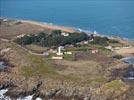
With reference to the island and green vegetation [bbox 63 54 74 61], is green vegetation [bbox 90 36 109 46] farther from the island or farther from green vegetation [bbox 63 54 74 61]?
green vegetation [bbox 63 54 74 61]

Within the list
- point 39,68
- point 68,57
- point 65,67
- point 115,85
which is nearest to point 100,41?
point 68,57

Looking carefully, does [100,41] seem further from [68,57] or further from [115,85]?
[115,85]

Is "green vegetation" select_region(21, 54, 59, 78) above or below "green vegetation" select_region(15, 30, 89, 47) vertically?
below

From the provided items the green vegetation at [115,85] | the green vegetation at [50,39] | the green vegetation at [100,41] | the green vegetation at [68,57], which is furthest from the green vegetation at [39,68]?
the green vegetation at [100,41]

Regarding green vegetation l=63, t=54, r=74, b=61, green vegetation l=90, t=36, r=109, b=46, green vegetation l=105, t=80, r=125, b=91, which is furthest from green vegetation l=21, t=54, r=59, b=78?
green vegetation l=90, t=36, r=109, b=46

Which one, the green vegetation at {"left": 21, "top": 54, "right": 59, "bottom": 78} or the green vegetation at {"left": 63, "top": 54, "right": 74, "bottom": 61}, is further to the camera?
the green vegetation at {"left": 63, "top": 54, "right": 74, "bottom": 61}

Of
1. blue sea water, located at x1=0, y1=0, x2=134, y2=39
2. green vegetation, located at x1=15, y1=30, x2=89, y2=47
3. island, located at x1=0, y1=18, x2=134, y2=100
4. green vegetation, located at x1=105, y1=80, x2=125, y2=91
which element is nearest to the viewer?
green vegetation, located at x1=105, y1=80, x2=125, y2=91

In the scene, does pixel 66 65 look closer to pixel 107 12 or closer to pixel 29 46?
pixel 29 46

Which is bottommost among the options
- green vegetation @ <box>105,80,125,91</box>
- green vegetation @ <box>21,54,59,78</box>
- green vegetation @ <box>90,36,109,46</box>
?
green vegetation @ <box>105,80,125,91</box>

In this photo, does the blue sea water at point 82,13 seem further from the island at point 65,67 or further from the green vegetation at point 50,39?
the island at point 65,67
